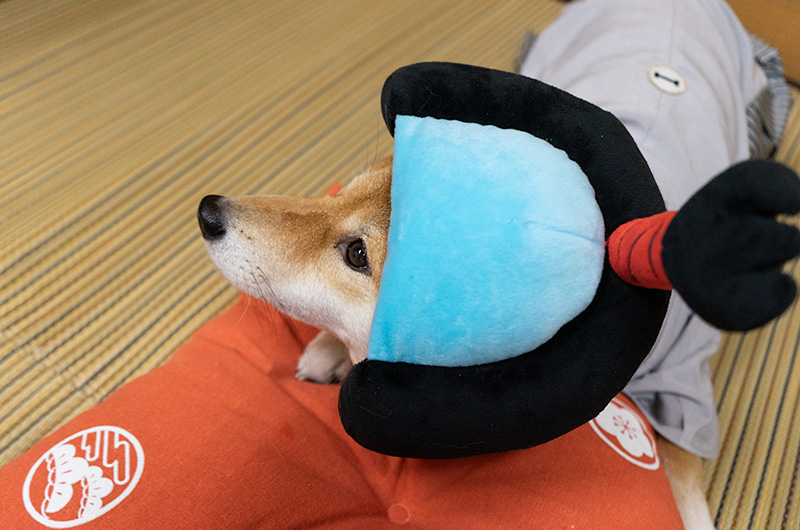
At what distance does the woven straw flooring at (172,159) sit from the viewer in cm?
110

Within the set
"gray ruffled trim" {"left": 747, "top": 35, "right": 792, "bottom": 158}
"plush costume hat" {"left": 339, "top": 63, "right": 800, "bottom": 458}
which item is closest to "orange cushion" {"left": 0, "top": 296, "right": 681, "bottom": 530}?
"plush costume hat" {"left": 339, "top": 63, "right": 800, "bottom": 458}

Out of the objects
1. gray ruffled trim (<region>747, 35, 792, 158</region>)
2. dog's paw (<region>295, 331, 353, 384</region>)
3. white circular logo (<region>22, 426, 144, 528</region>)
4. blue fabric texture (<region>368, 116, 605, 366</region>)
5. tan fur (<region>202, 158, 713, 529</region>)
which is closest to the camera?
blue fabric texture (<region>368, 116, 605, 366</region>)

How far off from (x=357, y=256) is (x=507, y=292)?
1.15 feet

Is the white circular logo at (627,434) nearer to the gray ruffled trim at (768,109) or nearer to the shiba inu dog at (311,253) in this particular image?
the shiba inu dog at (311,253)

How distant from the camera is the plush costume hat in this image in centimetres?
47

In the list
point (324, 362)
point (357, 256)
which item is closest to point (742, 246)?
point (357, 256)

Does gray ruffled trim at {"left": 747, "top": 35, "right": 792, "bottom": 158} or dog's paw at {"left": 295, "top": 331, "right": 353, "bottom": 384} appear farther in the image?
gray ruffled trim at {"left": 747, "top": 35, "right": 792, "bottom": 158}

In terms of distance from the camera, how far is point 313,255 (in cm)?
79

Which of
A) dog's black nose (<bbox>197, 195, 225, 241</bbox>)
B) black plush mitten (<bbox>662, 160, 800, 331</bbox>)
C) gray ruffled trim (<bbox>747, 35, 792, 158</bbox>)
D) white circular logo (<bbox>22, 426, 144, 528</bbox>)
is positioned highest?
black plush mitten (<bbox>662, 160, 800, 331</bbox>)

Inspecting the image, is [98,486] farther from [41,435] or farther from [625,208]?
[625,208]

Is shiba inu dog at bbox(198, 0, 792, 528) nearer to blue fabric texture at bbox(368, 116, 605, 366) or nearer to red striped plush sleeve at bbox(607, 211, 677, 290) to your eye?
blue fabric texture at bbox(368, 116, 605, 366)

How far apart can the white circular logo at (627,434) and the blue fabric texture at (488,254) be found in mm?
449

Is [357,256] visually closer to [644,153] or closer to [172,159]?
[644,153]

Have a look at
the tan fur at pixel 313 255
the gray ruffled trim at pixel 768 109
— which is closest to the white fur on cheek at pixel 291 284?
the tan fur at pixel 313 255
